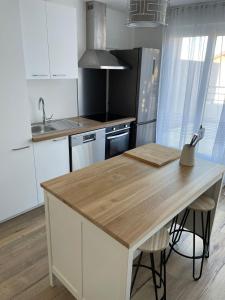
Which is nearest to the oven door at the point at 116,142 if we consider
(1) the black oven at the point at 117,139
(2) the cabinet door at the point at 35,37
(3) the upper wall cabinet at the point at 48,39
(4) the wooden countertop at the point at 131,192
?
(1) the black oven at the point at 117,139

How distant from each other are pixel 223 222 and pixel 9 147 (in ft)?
8.48

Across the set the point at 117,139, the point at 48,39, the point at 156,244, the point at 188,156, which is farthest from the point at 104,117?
the point at 156,244

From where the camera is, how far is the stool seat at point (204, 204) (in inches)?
74.2

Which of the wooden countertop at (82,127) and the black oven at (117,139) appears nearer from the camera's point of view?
the wooden countertop at (82,127)

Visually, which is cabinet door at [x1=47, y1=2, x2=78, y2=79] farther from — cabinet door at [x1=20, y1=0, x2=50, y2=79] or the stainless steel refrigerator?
the stainless steel refrigerator

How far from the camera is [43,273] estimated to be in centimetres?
199

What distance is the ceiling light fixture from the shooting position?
151cm

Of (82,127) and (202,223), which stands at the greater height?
(82,127)

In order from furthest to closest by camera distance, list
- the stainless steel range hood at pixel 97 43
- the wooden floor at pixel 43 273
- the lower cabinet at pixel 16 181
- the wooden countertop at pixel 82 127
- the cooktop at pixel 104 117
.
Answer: the cooktop at pixel 104 117
the stainless steel range hood at pixel 97 43
the wooden countertop at pixel 82 127
the lower cabinet at pixel 16 181
the wooden floor at pixel 43 273

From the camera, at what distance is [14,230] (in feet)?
8.15

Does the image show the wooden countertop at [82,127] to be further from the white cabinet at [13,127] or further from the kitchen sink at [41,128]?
the kitchen sink at [41,128]

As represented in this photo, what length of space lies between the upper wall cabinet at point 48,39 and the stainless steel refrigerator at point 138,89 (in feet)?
3.15

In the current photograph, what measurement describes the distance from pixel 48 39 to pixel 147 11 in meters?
1.54

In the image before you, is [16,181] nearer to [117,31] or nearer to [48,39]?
[48,39]
